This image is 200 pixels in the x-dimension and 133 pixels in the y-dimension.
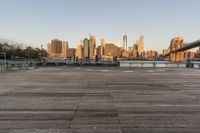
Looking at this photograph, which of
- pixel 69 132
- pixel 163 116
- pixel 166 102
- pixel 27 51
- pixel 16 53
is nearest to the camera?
pixel 69 132

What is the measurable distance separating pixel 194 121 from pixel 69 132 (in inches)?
98.2

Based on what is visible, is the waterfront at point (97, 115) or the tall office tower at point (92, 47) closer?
the waterfront at point (97, 115)

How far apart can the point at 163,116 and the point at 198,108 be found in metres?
1.39

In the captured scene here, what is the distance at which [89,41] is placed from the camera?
127000 mm

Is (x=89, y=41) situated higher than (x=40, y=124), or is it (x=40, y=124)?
(x=89, y=41)

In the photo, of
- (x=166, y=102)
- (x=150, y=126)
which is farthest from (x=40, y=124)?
(x=166, y=102)

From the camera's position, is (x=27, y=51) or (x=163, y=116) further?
(x=27, y=51)

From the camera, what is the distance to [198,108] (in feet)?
20.0

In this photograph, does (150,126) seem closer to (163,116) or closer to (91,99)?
(163,116)

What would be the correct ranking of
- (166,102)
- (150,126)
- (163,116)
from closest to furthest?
(150,126), (163,116), (166,102)

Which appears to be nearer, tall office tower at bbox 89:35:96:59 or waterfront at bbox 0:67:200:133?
waterfront at bbox 0:67:200:133

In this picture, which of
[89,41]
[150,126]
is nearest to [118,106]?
[150,126]

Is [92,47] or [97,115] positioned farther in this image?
[92,47]

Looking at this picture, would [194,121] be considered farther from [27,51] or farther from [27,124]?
[27,51]
